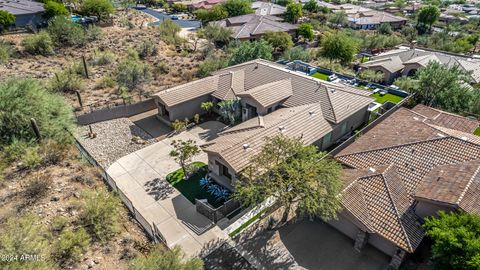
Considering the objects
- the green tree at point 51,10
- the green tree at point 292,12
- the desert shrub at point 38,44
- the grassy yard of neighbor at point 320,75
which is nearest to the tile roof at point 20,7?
the green tree at point 51,10

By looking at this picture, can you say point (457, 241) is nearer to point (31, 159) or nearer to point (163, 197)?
point (163, 197)

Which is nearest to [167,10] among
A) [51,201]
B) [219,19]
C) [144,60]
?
[219,19]

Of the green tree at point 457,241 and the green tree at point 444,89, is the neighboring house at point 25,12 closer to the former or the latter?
the green tree at point 444,89

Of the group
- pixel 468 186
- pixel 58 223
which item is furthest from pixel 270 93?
pixel 58 223

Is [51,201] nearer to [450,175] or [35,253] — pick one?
[35,253]

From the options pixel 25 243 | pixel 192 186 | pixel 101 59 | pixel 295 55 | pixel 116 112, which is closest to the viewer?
pixel 25 243

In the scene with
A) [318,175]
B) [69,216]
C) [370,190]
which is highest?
[318,175]
